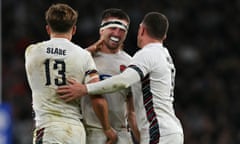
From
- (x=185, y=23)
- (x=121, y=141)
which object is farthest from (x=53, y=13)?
(x=185, y=23)

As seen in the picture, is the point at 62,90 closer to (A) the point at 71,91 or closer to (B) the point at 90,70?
(A) the point at 71,91

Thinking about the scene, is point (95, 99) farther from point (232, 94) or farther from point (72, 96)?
point (232, 94)

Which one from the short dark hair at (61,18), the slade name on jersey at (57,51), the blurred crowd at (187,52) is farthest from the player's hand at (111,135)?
the blurred crowd at (187,52)

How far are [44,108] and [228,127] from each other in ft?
26.4

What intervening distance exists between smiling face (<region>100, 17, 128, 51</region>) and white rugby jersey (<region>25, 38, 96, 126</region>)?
1.86 feet

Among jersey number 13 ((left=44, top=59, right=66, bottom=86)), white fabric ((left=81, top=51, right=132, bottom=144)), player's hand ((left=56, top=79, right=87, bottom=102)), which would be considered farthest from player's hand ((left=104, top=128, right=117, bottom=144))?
jersey number 13 ((left=44, top=59, right=66, bottom=86))

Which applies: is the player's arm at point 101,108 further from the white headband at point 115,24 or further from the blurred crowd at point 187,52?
the blurred crowd at point 187,52

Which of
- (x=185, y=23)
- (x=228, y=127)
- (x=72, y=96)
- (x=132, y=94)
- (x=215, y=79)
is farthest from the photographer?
(x=185, y=23)

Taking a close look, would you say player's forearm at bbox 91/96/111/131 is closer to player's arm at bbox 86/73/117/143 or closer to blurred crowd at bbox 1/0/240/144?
player's arm at bbox 86/73/117/143

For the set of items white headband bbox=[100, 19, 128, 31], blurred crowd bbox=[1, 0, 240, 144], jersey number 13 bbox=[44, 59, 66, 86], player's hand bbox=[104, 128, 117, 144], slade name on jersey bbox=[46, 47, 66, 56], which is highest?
white headband bbox=[100, 19, 128, 31]

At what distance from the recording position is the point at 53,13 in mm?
7820

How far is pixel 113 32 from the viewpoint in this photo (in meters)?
8.36

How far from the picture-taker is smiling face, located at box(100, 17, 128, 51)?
27.5 feet

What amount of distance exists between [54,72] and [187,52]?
9734 millimetres
